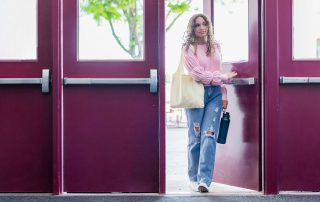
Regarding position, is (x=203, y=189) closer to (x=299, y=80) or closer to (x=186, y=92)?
(x=186, y=92)

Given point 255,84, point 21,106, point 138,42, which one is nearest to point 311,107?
point 255,84

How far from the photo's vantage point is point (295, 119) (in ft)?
11.8

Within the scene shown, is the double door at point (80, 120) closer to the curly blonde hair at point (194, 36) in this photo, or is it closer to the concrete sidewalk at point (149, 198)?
the concrete sidewalk at point (149, 198)

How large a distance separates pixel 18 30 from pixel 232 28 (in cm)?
163

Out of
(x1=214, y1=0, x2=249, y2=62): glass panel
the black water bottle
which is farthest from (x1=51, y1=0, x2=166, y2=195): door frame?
(x1=214, y1=0, x2=249, y2=62): glass panel

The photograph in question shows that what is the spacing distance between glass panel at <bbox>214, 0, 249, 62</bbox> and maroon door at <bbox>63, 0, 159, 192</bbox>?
708 mm

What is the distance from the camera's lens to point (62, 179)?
357 cm

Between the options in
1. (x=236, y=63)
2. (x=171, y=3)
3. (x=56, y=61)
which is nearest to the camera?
(x=56, y=61)

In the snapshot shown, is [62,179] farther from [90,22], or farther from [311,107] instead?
[311,107]

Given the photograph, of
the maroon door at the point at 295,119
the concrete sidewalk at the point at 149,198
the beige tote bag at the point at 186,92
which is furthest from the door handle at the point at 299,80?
the concrete sidewalk at the point at 149,198

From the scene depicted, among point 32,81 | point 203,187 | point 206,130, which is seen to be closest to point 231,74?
point 206,130

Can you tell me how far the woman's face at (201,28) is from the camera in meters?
3.63

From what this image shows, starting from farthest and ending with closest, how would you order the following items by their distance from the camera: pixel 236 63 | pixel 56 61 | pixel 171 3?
pixel 171 3, pixel 236 63, pixel 56 61

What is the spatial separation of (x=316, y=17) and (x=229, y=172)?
4.35 feet
